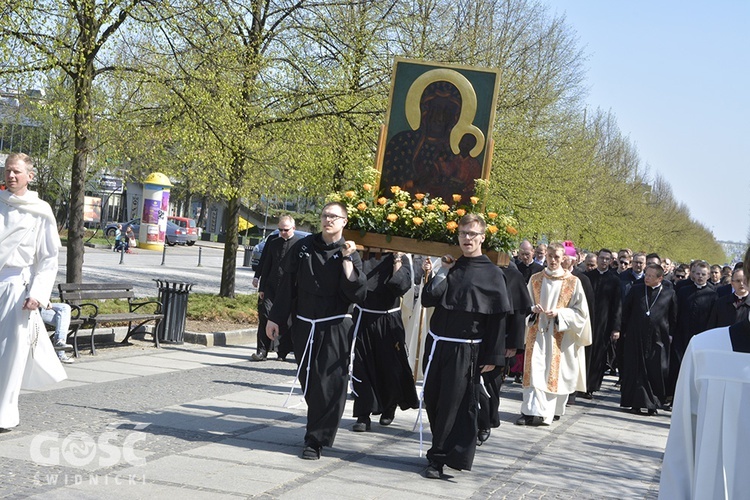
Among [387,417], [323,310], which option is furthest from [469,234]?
[387,417]

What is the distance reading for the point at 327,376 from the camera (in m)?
8.49

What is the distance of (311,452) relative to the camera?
325 inches

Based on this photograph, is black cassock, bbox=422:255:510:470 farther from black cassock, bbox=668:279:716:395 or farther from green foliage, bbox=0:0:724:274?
black cassock, bbox=668:279:716:395

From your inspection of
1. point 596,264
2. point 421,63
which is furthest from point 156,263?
point 421,63

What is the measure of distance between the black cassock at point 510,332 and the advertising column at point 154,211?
3983 centimetres

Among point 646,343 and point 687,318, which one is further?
point 687,318

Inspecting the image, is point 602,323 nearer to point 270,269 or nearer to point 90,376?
point 270,269

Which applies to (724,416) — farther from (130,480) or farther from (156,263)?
(156,263)

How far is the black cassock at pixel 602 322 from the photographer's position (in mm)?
14859

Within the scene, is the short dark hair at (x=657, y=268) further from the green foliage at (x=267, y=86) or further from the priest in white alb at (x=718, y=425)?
the priest in white alb at (x=718, y=425)

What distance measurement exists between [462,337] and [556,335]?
13.2 feet

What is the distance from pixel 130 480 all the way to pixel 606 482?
12.9ft

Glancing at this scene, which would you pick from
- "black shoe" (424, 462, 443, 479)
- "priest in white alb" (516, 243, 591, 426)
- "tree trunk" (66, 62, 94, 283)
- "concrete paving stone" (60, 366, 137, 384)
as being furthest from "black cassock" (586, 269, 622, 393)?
"tree trunk" (66, 62, 94, 283)

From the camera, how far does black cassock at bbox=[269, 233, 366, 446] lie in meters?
8.41
